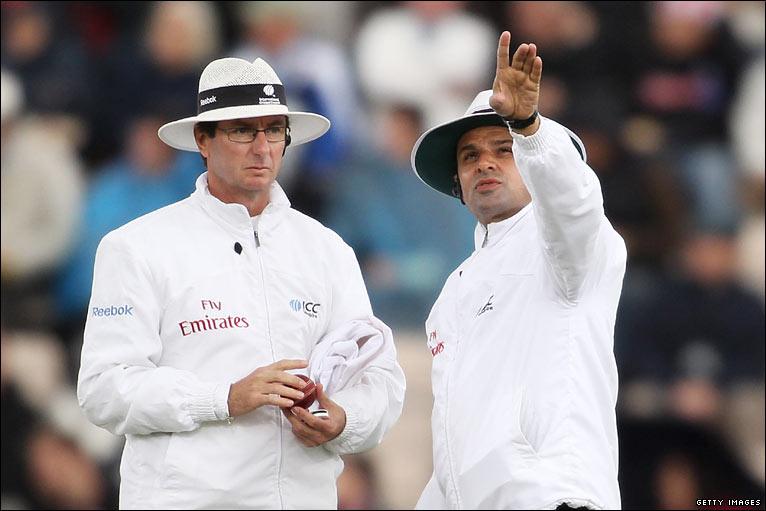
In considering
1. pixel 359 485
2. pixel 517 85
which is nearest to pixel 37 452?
pixel 359 485

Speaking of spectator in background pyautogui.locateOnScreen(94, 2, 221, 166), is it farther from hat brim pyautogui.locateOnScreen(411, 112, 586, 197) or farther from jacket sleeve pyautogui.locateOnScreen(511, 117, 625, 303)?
jacket sleeve pyautogui.locateOnScreen(511, 117, 625, 303)

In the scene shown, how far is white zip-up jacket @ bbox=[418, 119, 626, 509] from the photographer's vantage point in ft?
11.6

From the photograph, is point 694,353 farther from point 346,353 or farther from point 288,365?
point 288,365

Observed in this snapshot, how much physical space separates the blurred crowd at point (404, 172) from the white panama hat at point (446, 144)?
78.6 inches

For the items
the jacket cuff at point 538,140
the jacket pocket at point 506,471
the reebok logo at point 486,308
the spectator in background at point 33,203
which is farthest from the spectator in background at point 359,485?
the jacket cuff at point 538,140

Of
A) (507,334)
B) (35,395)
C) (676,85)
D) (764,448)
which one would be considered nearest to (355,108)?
(676,85)

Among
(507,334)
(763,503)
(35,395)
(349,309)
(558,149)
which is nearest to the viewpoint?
(558,149)

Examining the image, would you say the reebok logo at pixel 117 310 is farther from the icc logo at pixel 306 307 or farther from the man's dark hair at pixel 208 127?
the man's dark hair at pixel 208 127

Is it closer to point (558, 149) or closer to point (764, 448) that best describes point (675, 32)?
point (764, 448)

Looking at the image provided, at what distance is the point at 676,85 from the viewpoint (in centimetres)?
734

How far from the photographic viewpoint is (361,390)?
4.15m

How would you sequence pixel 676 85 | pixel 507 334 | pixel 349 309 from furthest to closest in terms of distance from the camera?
1. pixel 676 85
2. pixel 349 309
3. pixel 507 334

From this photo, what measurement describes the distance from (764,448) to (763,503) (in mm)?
397

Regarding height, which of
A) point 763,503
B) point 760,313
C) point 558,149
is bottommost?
point 763,503
